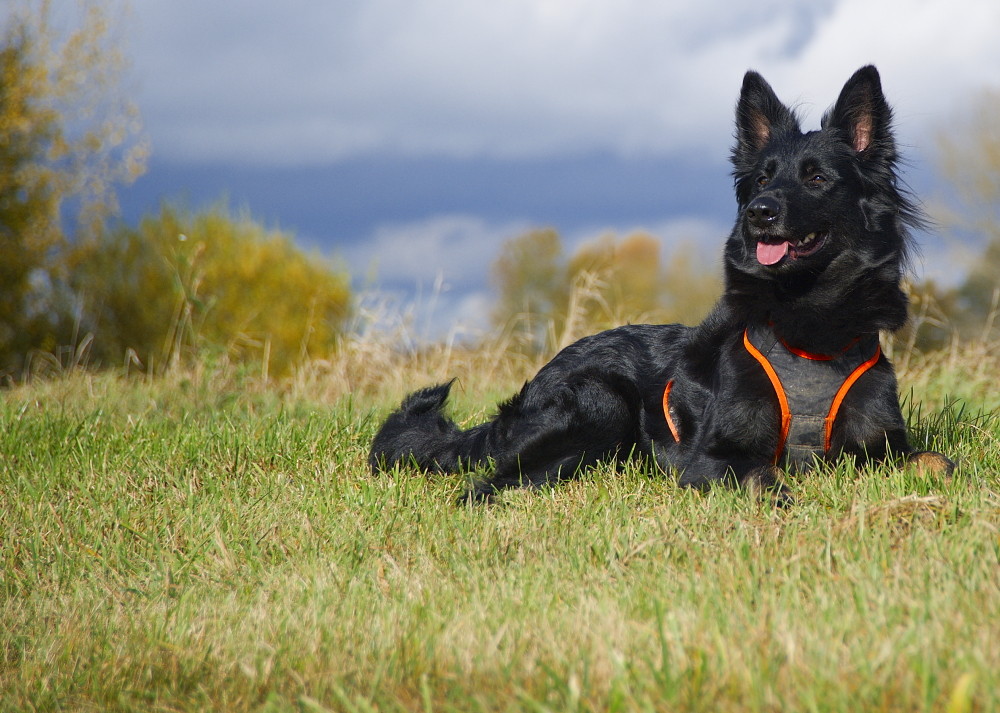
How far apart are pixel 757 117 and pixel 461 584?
2746 mm

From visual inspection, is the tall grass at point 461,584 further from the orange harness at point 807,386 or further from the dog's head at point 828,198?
the dog's head at point 828,198

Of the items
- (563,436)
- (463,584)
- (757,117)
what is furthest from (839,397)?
(463,584)

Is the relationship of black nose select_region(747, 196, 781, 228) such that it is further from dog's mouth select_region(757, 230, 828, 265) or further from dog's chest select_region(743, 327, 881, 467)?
dog's chest select_region(743, 327, 881, 467)

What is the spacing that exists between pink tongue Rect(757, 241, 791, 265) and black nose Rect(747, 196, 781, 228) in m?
0.12

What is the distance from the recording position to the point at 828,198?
378 centimetres

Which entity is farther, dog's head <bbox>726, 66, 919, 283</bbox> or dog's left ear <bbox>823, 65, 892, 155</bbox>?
dog's left ear <bbox>823, 65, 892, 155</bbox>

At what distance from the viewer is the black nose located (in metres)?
3.64

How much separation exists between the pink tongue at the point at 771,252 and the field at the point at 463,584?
93 cm

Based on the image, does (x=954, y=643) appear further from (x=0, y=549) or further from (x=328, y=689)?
(x=0, y=549)

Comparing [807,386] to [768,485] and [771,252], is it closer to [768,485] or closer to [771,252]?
[768,485]

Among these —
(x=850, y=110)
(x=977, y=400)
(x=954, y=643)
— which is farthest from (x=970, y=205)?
(x=954, y=643)

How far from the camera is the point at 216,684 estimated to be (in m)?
2.47

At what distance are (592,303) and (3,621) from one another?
9382 mm

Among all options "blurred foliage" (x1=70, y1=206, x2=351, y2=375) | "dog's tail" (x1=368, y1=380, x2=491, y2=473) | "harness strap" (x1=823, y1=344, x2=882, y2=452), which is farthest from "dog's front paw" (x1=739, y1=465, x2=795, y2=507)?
"blurred foliage" (x1=70, y1=206, x2=351, y2=375)
